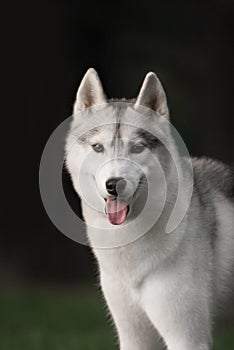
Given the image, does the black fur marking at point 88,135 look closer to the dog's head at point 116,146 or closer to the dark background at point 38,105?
the dog's head at point 116,146

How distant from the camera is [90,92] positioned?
547 centimetres

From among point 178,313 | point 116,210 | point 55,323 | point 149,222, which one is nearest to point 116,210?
point 116,210

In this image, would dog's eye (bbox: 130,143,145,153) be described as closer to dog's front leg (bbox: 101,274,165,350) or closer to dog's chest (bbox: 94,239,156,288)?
dog's chest (bbox: 94,239,156,288)

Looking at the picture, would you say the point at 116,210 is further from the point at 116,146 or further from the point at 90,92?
the point at 90,92

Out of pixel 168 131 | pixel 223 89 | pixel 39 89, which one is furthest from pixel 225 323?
pixel 39 89

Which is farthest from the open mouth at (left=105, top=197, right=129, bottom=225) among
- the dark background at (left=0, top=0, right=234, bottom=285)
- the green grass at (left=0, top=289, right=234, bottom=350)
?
the dark background at (left=0, top=0, right=234, bottom=285)

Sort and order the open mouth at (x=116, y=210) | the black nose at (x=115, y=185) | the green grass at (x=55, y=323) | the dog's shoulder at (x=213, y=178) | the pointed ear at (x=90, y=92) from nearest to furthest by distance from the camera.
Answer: the black nose at (x=115, y=185), the open mouth at (x=116, y=210), the pointed ear at (x=90, y=92), the dog's shoulder at (x=213, y=178), the green grass at (x=55, y=323)

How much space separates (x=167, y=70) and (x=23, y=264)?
134 inches

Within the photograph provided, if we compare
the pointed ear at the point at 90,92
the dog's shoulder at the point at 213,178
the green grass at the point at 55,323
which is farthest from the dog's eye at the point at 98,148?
the green grass at the point at 55,323

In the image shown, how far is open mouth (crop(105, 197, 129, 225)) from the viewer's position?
5.16 metres

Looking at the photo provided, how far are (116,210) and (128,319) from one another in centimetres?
66

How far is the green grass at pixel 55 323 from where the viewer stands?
836 cm

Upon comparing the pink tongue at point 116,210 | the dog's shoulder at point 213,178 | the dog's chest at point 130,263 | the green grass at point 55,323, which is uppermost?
the pink tongue at point 116,210

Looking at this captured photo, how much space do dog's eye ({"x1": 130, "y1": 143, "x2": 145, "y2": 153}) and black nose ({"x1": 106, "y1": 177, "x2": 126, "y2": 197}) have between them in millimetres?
209
